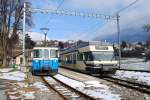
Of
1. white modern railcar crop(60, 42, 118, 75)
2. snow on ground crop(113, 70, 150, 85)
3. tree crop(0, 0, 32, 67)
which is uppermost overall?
tree crop(0, 0, 32, 67)

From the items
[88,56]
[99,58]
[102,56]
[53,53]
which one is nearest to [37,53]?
[53,53]

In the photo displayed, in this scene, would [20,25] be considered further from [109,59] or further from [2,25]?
[109,59]

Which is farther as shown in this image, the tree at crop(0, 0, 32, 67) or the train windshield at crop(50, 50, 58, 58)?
the tree at crop(0, 0, 32, 67)

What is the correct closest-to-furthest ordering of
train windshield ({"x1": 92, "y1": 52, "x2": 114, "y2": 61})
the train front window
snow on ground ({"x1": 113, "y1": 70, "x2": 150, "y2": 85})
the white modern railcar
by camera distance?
snow on ground ({"x1": 113, "y1": 70, "x2": 150, "y2": 85})
the white modern railcar
train windshield ({"x1": 92, "y1": 52, "x2": 114, "y2": 61})
the train front window

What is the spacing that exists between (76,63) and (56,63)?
486 cm

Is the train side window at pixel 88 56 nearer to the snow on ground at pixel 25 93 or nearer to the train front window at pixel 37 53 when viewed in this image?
the train front window at pixel 37 53

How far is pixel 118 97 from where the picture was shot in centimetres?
1470

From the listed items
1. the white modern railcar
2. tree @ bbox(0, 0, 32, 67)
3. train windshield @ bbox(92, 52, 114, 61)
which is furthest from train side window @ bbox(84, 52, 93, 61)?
tree @ bbox(0, 0, 32, 67)

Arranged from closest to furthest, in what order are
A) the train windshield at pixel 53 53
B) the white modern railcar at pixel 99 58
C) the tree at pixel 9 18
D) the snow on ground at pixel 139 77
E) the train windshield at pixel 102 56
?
the snow on ground at pixel 139 77
the white modern railcar at pixel 99 58
the train windshield at pixel 102 56
the train windshield at pixel 53 53
the tree at pixel 9 18

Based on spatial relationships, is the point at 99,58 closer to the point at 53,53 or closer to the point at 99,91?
the point at 53,53

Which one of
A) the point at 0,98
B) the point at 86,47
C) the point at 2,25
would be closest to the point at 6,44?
the point at 2,25

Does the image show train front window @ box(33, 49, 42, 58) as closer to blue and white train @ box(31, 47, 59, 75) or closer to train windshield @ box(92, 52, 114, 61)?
blue and white train @ box(31, 47, 59, 75)

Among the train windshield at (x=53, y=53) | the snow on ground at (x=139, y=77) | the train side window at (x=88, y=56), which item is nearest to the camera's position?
the snow on ground at (x=139, y=77)

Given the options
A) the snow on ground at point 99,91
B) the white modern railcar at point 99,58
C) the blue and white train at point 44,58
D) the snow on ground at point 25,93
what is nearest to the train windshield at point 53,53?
the blue and white train at point 44,58
